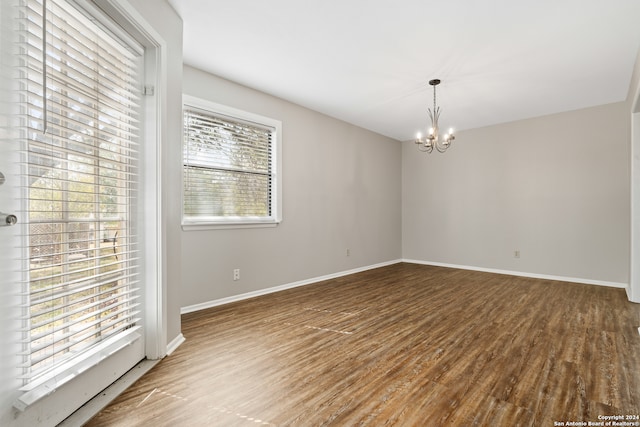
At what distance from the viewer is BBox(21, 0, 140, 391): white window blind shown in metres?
1.37

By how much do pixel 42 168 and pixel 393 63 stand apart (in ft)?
10.1

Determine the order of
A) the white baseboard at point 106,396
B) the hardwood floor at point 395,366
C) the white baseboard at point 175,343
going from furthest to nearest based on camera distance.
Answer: the white baseboard at point 175,343 < the hardwood floor at point 395,366 < the white baseboard at point 106,396

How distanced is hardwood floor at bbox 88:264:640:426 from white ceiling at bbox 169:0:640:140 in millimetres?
2601

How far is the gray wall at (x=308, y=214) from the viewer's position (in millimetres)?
3500

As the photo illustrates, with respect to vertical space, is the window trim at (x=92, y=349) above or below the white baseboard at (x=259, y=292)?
above

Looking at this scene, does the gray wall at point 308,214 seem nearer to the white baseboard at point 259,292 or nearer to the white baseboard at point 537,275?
the white baseboard at point 259,292

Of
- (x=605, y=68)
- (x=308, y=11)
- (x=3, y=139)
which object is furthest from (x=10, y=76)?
(x=605, y=68)

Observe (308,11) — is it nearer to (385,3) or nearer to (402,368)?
(385,3)

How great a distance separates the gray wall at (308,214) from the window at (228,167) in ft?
0.42

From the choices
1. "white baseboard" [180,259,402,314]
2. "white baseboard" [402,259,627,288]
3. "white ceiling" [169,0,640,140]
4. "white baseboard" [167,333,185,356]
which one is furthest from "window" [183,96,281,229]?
"white baseboard" [402,259,627,288]

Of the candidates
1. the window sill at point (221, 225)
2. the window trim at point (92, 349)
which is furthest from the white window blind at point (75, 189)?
the window sill at point (221, 225)

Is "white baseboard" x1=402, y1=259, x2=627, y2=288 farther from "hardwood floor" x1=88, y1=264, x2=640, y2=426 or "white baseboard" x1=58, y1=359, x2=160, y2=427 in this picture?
"white baseboard" x1=58, y1=359, x2=160, y2=427

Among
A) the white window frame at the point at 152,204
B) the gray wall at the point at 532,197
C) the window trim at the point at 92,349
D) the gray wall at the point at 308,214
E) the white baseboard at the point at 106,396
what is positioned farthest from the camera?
the gray wall at the point at 532,197

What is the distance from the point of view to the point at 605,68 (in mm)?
3402
